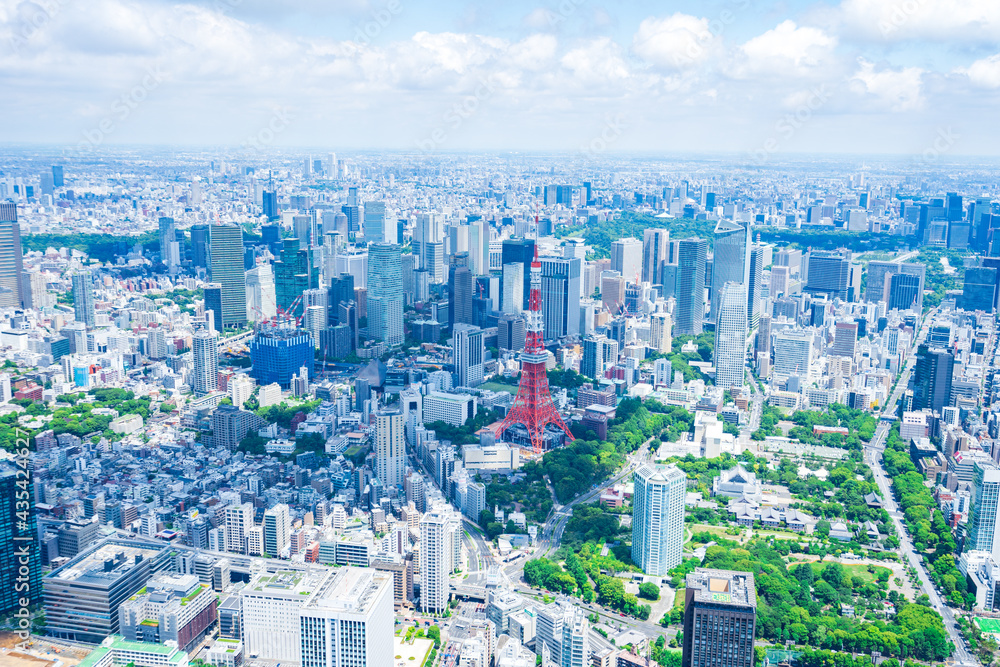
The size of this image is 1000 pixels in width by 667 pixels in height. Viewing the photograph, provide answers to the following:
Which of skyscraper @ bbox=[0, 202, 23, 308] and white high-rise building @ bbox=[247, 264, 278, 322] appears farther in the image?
white high-rise building @ bbox=[247, 264, 278, 322]

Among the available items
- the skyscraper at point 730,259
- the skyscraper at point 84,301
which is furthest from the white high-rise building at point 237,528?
the skyscraper at point 730,259

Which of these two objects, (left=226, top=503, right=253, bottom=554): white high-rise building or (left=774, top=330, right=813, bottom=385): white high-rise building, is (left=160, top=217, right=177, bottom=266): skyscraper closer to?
(left=226, top=503, right=253, bottom=554): white high-rise building

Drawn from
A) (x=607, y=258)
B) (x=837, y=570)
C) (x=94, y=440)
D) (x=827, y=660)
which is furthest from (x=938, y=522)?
(x=607, y=258)

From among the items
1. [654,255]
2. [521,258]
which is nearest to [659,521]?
[521,258]

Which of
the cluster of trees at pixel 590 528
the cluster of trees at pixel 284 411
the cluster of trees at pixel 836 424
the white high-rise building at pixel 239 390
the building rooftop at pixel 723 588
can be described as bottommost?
the cluster of trees at pixel 590 528

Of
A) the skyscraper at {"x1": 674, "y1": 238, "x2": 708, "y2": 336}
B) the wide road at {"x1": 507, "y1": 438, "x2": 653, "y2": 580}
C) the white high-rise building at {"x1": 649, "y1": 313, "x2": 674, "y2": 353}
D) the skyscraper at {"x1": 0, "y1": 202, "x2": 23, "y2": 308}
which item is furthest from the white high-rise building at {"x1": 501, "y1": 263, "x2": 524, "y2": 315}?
Result: the skyscraper at {"x1": 0, "y1": 202, "x2": 23, "y2": 308}

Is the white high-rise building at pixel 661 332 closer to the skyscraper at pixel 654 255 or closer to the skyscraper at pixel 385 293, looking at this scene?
the skyscraper at pixel 385 293
